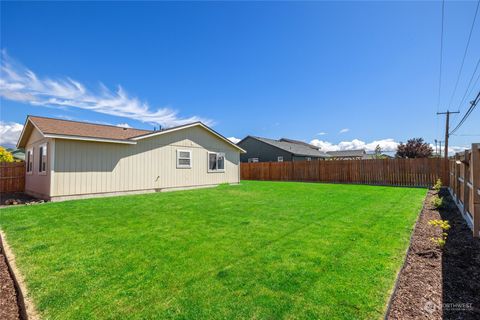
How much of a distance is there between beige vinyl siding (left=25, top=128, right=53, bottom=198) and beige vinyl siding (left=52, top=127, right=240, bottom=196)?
24.8 inches

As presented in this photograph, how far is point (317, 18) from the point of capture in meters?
10.2

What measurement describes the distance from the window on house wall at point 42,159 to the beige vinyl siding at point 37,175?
0.53 feet

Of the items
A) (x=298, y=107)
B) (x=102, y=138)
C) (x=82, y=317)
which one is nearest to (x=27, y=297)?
(x=82, y=317)

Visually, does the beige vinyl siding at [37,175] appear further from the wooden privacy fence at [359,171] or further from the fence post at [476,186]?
the wooden privacy fence at [359,171]

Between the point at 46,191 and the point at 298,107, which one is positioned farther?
the point at 298,107

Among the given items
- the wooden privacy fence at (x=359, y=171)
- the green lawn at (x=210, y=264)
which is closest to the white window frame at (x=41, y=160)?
the green lawn at (x=210, y=264)

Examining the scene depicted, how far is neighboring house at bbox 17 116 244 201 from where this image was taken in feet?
30.3

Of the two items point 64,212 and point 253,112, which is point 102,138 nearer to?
point 64,212

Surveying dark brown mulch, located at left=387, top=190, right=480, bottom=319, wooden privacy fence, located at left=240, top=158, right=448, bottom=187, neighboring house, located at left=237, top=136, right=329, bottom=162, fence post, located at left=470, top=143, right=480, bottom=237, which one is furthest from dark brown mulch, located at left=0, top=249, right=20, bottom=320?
neighboring house, located at left=237, top=136, right=329, bottom=162

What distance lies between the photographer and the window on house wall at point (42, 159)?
9766mm

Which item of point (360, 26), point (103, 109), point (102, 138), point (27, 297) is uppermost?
point (360, 26)

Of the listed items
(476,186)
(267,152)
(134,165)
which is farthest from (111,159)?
(267,152)

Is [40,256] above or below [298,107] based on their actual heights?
below

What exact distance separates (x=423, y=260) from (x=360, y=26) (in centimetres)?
996
